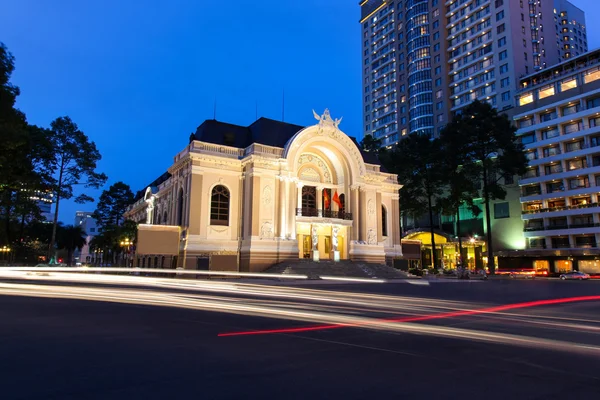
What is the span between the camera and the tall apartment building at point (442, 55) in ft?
250

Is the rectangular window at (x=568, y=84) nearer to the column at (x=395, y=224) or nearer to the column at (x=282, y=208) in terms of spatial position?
the column at (x=395, y=224)

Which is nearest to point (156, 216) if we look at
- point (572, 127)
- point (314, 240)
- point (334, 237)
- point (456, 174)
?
point (314, 240)

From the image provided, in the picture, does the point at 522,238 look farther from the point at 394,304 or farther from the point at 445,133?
the point at 394,304

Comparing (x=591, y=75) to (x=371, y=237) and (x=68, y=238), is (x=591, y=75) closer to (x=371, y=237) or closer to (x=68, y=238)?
(x=371, y=237)

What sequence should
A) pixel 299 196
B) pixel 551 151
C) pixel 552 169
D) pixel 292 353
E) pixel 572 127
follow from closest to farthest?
pixel 292 353, pixel 299 196, pixel 572 127, pixel 552 169, pixel 551 151

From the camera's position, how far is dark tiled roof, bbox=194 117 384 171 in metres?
41.0

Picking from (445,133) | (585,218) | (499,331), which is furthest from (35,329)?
(585,218)

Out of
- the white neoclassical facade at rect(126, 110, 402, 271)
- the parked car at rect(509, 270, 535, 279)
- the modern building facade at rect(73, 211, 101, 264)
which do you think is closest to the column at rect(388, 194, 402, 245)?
the white neoclassical facade at rect(126, 110, 402, 271)

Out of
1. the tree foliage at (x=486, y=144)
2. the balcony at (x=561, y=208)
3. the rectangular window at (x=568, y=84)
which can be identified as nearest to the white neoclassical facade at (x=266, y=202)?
the tree foliage at (x=486, y=144)

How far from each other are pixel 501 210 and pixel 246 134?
45.4 meters

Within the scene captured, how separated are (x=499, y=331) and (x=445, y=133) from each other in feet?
171

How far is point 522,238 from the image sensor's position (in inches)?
2479

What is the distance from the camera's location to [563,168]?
5922 centimetres

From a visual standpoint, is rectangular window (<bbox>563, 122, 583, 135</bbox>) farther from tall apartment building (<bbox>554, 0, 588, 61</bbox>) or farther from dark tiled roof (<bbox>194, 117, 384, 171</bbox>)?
tall apartment building (<bbox>554, 0, 588, 61</bbox>)
